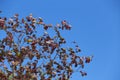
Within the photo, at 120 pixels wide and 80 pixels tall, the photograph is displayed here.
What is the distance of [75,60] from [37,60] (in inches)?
45.0

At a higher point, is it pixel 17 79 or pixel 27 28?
pixel 27 28

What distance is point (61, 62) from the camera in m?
10.9

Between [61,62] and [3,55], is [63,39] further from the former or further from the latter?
[3,55]

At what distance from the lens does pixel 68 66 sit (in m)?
10.8

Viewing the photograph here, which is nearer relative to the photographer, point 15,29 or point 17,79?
point 17,79

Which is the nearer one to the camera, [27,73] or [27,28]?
[27,73]

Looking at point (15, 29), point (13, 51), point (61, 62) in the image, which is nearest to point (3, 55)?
point (13, 51)

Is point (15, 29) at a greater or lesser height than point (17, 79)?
greater

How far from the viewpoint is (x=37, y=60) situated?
36.0 ft

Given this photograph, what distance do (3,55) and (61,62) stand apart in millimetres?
1729

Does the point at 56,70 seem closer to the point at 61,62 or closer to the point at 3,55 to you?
the point at 61,62

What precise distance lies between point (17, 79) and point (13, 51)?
883mm

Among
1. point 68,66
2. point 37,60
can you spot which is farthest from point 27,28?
point 68,66

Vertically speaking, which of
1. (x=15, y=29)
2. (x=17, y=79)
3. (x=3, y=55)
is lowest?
(x=17, y=79)
